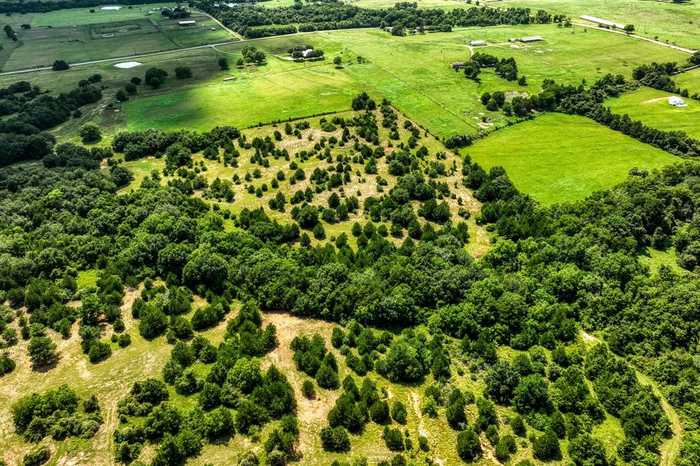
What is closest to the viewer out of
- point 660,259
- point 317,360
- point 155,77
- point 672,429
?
point 672,429

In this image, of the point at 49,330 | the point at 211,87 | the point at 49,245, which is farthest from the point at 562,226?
the point at 211,87

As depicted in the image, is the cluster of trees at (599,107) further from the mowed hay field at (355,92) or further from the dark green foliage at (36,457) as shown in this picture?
the dark green foliage at (36,457)

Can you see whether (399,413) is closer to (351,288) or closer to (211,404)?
(351,288)

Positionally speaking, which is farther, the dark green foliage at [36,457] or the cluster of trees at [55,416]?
the cluster of trees at [55,416]

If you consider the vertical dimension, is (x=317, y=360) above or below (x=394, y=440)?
above

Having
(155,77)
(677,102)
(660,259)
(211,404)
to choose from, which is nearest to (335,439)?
(211,404)

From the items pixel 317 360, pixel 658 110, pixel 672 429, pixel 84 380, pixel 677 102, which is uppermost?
pixel 677 102

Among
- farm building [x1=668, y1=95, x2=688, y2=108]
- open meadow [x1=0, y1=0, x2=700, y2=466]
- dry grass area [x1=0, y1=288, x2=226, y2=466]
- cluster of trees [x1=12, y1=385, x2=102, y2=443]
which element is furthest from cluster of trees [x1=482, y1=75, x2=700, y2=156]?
cluster of trees [x1=12, y1=385, x2=102, y2=443]

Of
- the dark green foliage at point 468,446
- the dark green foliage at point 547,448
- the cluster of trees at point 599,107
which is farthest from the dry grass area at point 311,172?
the dark green foliage at point 468,446
